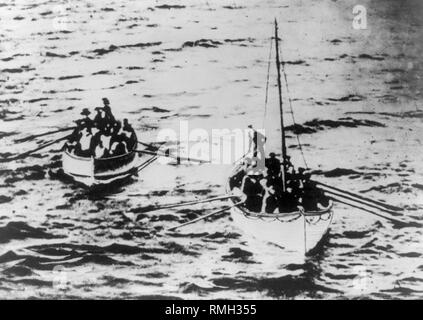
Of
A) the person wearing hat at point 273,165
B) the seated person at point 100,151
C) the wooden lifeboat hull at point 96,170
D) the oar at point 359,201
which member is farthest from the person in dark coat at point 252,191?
the seated person at point 100,151

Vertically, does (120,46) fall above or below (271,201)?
above

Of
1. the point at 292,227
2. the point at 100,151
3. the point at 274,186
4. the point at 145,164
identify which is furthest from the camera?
the point at 100,151

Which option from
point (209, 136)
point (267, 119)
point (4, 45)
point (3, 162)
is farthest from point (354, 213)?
point (4, 45)

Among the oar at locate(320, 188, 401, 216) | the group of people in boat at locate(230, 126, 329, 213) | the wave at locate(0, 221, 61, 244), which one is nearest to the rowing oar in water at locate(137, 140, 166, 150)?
the group of people in boat at locate(230, 126, 329, 213)

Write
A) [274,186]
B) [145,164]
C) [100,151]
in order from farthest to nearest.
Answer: [100,151]
[145,164]
[274,186]

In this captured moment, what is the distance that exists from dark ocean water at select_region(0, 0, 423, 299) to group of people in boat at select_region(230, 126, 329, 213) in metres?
0.09

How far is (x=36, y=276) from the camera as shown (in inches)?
119

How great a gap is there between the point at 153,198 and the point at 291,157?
0.95 metres

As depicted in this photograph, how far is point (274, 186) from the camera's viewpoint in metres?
3.06

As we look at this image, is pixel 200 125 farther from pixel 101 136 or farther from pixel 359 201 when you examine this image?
pixel 359 201

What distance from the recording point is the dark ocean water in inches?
118

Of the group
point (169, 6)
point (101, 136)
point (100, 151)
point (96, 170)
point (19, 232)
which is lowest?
point (19, 232)

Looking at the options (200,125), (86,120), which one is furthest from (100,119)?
(200,125)

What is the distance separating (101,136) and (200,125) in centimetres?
69
